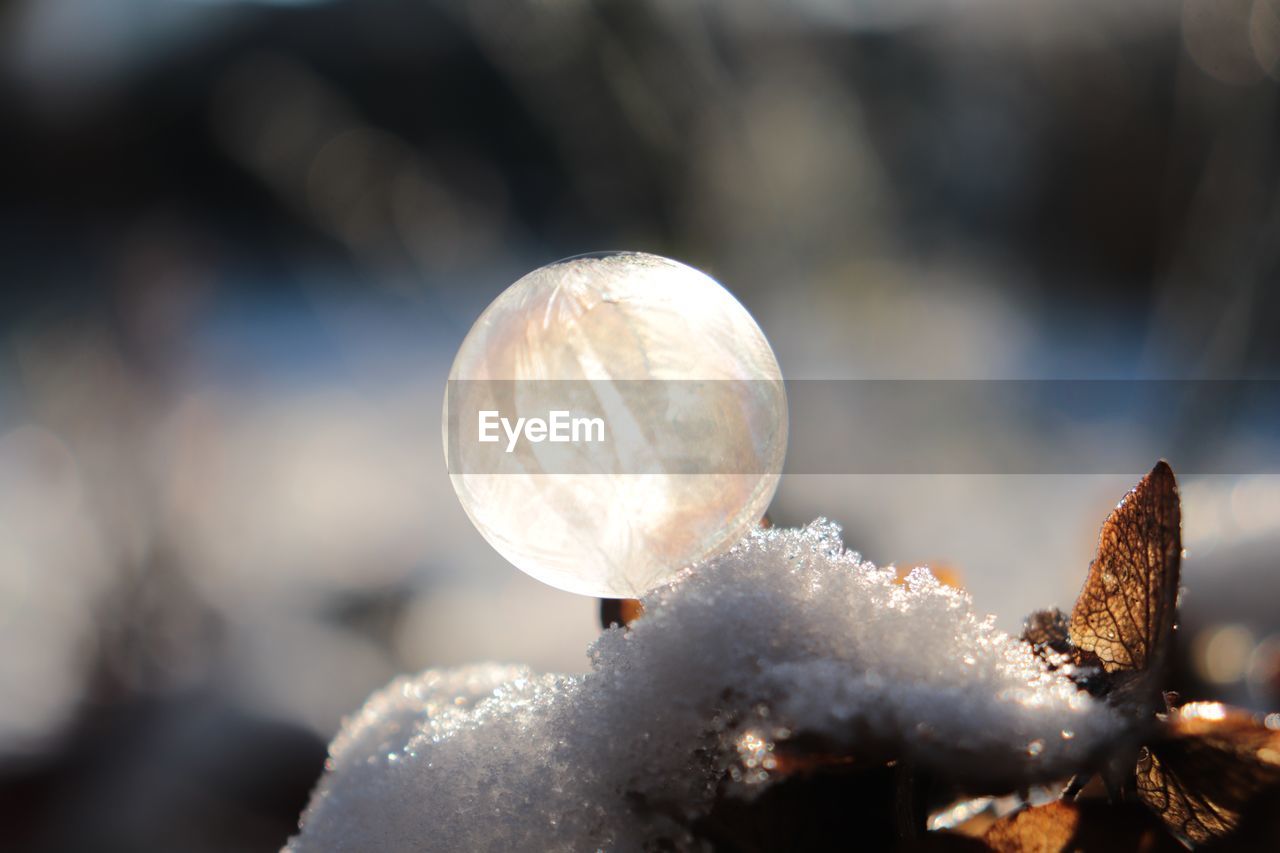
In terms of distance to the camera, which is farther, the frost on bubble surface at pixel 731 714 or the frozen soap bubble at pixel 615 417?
the frozen soap bubble at pixel 615 417

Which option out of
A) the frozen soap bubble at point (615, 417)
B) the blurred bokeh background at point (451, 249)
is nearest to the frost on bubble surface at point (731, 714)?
the frozen soap bubble at point (615, 417)

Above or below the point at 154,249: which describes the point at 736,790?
below

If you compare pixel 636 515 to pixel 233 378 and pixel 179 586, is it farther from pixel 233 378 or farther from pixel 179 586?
pixel 233 378

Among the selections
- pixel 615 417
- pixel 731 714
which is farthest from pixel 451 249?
pixel 731 714

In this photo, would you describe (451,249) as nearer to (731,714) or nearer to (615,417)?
(615,417)

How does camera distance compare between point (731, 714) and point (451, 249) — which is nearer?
point (731, 714)

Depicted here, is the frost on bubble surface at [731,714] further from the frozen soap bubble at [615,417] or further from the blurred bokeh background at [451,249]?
the blurred bokeh background at [451,249]

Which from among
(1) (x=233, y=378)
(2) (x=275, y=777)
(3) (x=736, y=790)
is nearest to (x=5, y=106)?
(1) (x=233, y=378)
